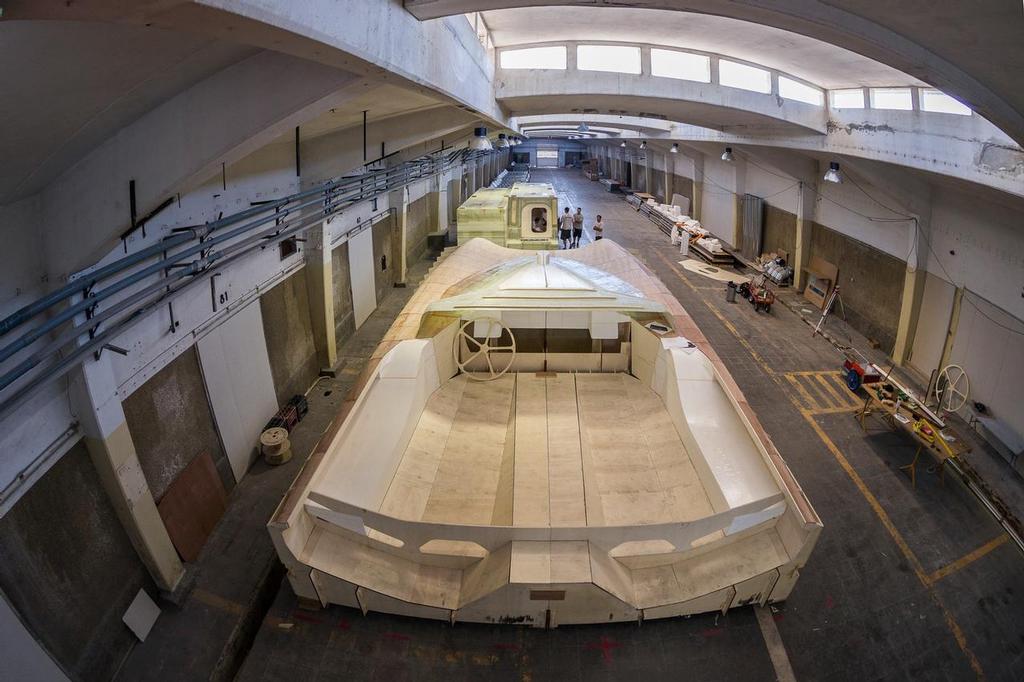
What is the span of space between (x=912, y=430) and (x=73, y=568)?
8.64 metres

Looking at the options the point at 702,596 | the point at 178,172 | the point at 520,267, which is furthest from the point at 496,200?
the point at 702,596

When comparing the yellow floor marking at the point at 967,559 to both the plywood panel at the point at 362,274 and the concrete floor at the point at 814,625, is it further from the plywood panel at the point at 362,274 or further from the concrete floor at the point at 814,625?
the plywood panel at the point at 362,274

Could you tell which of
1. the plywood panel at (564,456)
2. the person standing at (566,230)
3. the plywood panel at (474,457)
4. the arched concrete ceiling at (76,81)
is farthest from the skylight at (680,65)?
the person standing at (566,230)

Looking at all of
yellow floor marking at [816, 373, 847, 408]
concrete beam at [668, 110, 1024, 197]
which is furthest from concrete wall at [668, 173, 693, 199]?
yellow floor marking at [816, 373, 847, 408]

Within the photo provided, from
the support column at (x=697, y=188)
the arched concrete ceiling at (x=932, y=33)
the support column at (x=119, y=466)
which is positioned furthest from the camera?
the support column at (x=697, y=188)

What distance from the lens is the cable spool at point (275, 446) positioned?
6566 mm

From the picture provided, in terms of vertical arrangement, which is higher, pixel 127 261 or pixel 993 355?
pixel 127 261

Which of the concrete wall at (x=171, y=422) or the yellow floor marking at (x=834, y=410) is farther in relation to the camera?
the yellow floor marking at (x=834, y=410)

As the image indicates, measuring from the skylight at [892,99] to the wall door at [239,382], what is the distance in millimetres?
9328

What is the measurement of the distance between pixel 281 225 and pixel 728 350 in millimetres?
8052

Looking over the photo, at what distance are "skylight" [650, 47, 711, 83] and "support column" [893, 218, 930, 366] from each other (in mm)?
4494

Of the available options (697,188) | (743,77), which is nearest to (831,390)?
(743,77)

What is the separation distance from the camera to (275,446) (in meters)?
6.55

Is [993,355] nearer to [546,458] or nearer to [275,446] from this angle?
[546,458]
